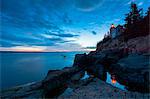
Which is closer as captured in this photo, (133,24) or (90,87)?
(90,87)

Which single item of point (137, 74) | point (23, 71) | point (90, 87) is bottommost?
point (23, 71)

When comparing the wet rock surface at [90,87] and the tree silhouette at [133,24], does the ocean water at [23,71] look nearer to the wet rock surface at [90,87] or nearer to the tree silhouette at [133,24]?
the wet rock surface at [90,87]

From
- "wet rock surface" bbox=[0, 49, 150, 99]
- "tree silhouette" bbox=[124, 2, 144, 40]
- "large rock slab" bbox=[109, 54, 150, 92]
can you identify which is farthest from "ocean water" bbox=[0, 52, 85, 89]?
"tree silhouette" bbox=[124, 2, 144, 40]

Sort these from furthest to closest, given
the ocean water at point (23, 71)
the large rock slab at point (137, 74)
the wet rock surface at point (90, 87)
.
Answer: the ocean water at point (23, 71)
the large rock slab at point (137, 74)
the wet rock surface at point (90, 87)

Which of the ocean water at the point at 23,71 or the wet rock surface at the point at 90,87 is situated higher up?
the wet rock surface at the point at 90,87

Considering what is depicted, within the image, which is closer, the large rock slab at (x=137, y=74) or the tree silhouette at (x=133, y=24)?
the large rock slab at (x=137, y=74)

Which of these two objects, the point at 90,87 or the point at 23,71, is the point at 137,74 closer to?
the point at 90,87

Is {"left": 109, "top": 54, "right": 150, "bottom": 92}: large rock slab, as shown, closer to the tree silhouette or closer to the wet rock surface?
the wet rock surface

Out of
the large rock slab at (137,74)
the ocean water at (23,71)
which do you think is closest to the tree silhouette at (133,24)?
the large rock slab at (137,74)

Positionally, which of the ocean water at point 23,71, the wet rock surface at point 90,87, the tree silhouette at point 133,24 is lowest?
the ocean water at point 23,71

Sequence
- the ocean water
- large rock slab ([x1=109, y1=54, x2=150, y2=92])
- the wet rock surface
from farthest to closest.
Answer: the ocean water < large rock slab ([x1=109, y1=54, x2=150, y2=92]) < the wet rock surface

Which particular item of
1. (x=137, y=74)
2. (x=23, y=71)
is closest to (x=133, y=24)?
(x=137, y=74)

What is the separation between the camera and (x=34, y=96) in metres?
14.5

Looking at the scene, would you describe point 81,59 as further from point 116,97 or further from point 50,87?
point 116,97
